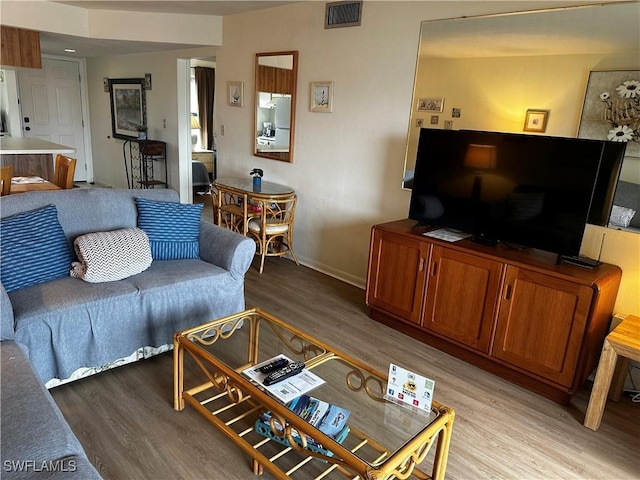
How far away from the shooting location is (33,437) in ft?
4.33

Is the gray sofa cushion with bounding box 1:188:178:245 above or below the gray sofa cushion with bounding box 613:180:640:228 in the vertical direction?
below

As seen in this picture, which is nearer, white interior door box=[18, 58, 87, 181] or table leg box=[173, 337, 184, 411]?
table leg box=[173, 337, 184, 411]

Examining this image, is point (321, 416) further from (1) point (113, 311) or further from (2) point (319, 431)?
(1) point (113, 311)

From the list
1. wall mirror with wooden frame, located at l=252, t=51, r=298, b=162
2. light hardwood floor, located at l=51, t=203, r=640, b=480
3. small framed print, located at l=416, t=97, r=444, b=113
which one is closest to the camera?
light hardwood floor, located at l=51, t=203, r=640, b=480

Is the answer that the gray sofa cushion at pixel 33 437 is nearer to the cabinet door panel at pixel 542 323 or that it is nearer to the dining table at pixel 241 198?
the cabinet door panel at pixel 542 323

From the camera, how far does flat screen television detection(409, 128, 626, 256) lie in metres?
2.33

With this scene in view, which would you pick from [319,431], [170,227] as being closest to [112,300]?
[170,227]

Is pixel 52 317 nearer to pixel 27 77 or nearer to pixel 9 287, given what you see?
pixel 9 287

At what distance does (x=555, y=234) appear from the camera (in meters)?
2.44

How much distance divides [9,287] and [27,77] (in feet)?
21.2

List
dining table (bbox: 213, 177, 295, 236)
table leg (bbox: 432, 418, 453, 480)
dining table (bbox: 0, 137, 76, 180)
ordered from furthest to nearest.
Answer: dining table (bbox: 0, 137, 76, 180) < dining table (bbox: 213, 177, 295, 236) < table leg (bbox: 432, 418, 453, 480)

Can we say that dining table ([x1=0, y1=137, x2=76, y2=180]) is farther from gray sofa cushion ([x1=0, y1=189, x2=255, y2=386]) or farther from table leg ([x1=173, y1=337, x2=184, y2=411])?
table leg ([x1=173, y1=337, x2=184, y2=411])

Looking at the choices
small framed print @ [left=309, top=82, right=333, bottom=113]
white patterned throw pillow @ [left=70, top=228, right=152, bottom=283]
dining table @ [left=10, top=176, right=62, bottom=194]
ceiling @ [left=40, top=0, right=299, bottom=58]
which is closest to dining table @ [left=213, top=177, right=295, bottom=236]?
small framed print @ [left=309, top=82, right=333, bottom=113]

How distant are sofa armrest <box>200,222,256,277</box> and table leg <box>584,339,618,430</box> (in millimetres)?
1962
